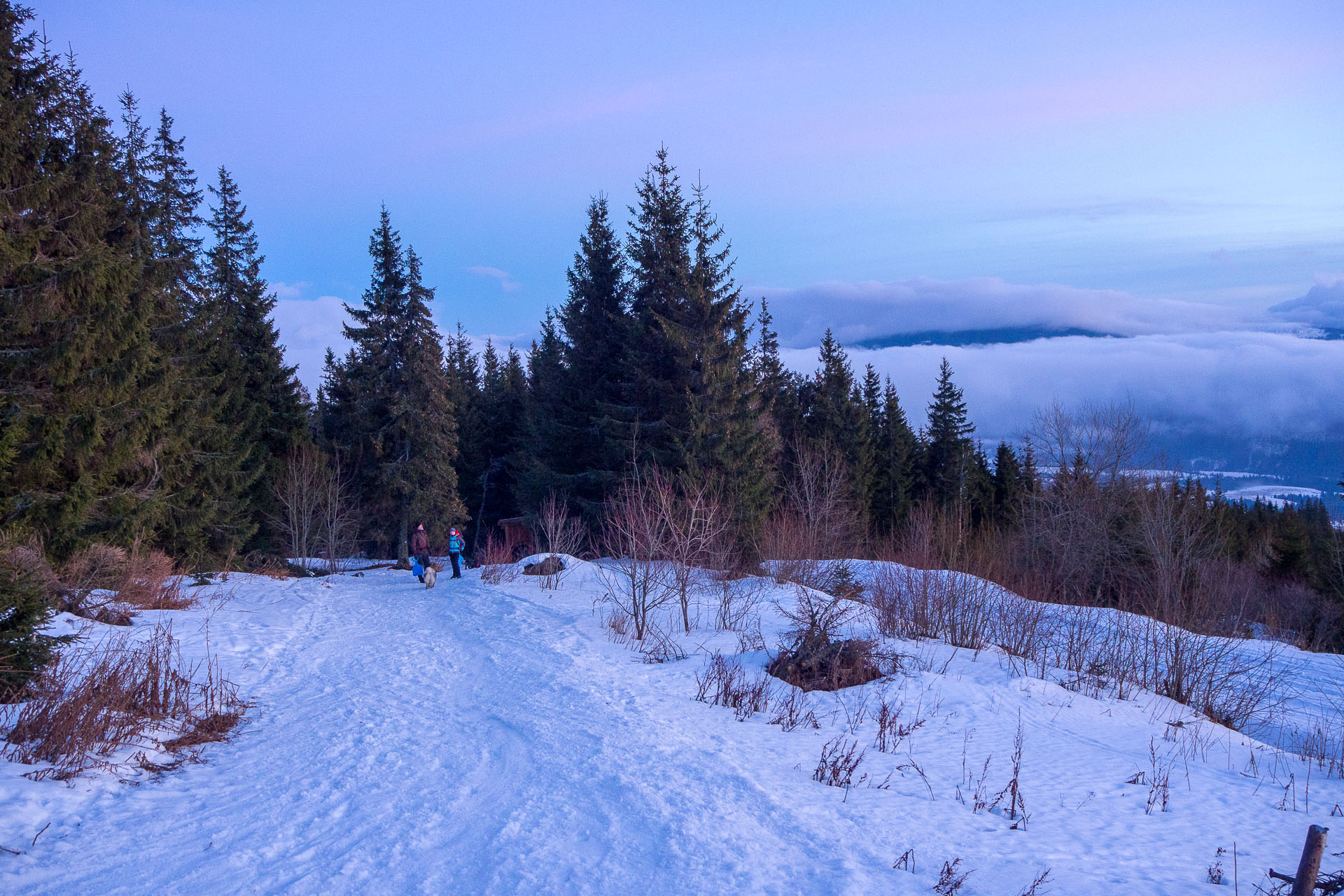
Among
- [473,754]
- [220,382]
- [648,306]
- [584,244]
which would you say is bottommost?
[473,754]

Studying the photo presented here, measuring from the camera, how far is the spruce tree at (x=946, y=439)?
47781mm

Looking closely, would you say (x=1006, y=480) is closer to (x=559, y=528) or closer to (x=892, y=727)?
(x=559, y=528)

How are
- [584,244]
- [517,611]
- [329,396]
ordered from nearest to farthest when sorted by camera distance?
[517,611] → [584,244] → [329,396]

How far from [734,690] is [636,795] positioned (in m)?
3.97

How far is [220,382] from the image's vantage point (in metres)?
28.4

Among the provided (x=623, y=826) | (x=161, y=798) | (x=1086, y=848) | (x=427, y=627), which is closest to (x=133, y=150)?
(x=427, y=627)

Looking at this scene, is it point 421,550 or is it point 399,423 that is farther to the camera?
point 399,423

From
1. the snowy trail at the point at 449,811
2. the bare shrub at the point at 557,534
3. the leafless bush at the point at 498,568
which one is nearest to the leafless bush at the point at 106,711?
the snowy trail at the point at 449,811

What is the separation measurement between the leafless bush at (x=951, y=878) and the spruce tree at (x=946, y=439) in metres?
45.6

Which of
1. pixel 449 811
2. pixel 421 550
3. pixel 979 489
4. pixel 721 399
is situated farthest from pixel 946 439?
pixel 449 811

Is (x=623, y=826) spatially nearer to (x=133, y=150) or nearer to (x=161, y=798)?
(x=161, y=798)

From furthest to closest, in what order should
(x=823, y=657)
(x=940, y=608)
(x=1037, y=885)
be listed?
(x=940, y=608), (x=823, y=657), (x=1037, y=885)

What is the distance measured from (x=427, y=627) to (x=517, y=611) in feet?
6.35

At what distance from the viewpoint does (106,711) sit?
20.3 feet
